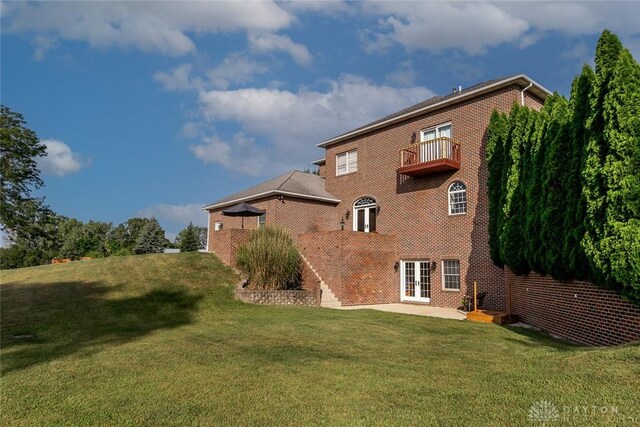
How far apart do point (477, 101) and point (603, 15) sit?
19.1 feet

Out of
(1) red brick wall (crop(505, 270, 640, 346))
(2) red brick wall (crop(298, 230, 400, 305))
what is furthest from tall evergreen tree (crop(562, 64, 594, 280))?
(2) red brick wall (crop(298, 230, 400, 305))

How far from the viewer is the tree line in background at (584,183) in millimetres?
6750

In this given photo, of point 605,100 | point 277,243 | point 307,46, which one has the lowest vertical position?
point 277,243

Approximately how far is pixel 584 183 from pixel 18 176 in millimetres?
37434

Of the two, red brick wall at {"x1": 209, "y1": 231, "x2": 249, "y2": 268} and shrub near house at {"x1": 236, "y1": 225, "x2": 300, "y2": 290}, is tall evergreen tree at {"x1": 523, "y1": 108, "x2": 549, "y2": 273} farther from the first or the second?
red brick wall at {"x1": 209, "y1": 231, "x2": 249, "y2": 268}

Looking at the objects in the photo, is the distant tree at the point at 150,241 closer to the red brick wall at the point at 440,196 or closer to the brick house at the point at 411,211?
the brick house at the point at 411,211

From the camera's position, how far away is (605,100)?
7215 millimetres

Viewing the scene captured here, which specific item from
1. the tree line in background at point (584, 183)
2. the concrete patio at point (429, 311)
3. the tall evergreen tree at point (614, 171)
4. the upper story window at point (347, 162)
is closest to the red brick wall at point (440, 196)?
the upper story window at point (347, 162)

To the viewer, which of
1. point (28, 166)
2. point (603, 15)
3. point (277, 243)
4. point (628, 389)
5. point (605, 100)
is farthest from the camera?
point (28, 166)

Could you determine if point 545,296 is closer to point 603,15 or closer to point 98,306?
point 603,15

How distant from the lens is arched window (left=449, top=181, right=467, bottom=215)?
604 inches

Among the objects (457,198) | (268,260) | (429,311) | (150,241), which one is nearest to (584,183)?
(429,311)

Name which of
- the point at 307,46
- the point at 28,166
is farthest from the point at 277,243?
the point at 28,166

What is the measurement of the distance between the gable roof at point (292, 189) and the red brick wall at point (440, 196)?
1916 mm
